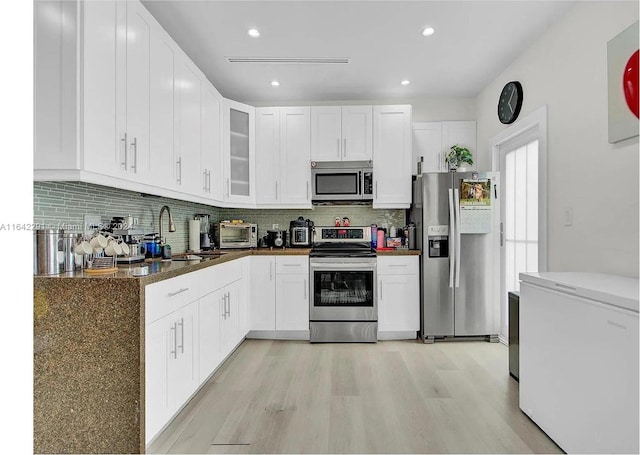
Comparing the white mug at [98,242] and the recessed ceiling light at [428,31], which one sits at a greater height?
the recessed ceiling light at [428,31]

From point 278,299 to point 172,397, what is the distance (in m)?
1.76

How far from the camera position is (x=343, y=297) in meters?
3.64

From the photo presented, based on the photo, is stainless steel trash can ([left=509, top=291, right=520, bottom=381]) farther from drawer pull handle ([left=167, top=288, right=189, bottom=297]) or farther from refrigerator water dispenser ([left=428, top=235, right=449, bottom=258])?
drawer pull handle ([left=167, top=288, right=189, bottom=297])

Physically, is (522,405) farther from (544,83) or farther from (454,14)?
(454,14)

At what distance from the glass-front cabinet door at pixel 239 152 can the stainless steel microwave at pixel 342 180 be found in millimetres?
705

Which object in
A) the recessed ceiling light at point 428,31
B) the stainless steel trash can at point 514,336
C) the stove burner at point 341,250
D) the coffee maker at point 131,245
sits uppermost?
the recessed ceiling light at point 428,31

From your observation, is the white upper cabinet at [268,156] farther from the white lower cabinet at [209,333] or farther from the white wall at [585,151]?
the white wall at [585,151]

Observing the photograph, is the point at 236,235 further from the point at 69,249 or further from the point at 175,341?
the point at 69,249

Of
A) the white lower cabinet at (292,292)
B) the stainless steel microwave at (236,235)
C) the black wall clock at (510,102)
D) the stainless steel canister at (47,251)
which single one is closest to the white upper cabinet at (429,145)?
the black wall clock at (510,102)

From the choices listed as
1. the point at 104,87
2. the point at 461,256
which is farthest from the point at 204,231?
the point at 461,256

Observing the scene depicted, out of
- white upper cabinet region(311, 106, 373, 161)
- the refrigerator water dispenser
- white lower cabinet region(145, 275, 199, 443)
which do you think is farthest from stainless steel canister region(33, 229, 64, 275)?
the refrigerator water dispenser

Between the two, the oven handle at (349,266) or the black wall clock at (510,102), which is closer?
the black wall clock at (510,102)

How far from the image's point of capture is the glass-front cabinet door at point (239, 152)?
12.1 ft

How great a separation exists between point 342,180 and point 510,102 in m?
1.76
